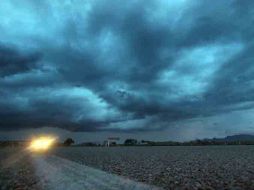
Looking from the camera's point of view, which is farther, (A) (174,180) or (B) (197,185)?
(A) (174,180)

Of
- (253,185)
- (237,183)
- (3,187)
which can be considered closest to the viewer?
(253,185)

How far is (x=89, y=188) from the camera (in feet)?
92.2

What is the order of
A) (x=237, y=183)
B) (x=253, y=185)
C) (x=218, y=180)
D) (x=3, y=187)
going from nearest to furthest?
(x=253, y=185)
(x=237, y=183)
(x=218, y=180)
(x=3, y=187)

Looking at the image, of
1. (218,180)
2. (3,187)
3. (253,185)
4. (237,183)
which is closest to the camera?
(253,185)

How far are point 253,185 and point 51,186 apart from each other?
50.4 ft

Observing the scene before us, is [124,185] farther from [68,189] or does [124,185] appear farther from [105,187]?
[68,189]

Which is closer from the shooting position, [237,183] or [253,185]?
[253,185]

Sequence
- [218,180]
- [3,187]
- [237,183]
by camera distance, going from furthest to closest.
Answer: [3,187]
[218,180]
[237,183]

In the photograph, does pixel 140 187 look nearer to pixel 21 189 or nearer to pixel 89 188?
pixel 89 188

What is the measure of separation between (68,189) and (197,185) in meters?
9.24

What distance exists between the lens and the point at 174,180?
3195 centimetres

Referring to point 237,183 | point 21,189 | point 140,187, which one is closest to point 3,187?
point 21,189

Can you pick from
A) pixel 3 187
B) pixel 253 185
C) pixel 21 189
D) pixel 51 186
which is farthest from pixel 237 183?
pixel 3 187

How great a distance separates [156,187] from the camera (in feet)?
92.5
